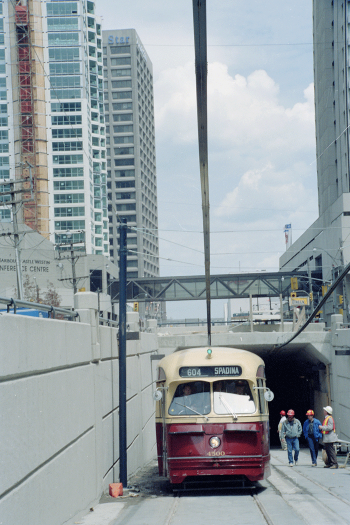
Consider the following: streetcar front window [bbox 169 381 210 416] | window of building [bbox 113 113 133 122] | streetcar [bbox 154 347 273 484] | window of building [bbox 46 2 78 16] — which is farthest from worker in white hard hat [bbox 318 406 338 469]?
window of building [bbox 113 113 133 122]

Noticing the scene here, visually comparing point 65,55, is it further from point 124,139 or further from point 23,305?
point 23,305

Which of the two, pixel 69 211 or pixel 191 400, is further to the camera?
pixel 69 211

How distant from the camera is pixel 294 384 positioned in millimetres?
49281

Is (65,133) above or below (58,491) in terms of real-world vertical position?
above

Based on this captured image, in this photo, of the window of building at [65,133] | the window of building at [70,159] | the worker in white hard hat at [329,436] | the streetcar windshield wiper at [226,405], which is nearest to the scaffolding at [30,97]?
the window of building at [65,133]

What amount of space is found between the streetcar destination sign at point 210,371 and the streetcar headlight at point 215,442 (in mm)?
1395

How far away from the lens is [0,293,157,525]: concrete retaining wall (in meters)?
7.36

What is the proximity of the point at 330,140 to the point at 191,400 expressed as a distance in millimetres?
69288

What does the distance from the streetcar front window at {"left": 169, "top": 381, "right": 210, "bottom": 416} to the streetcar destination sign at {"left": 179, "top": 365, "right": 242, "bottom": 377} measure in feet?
0.64

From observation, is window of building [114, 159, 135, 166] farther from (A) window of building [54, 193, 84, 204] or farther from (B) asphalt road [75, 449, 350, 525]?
(B) asphalt road [75, 449, 350, 525]

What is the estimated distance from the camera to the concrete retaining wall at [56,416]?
7355 millimetres

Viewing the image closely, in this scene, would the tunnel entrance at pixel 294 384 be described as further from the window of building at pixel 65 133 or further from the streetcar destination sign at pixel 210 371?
the window of building at pixel 65 133

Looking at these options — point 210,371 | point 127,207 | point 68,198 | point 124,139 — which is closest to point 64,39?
point 68,198

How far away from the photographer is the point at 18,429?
7.66 meters
